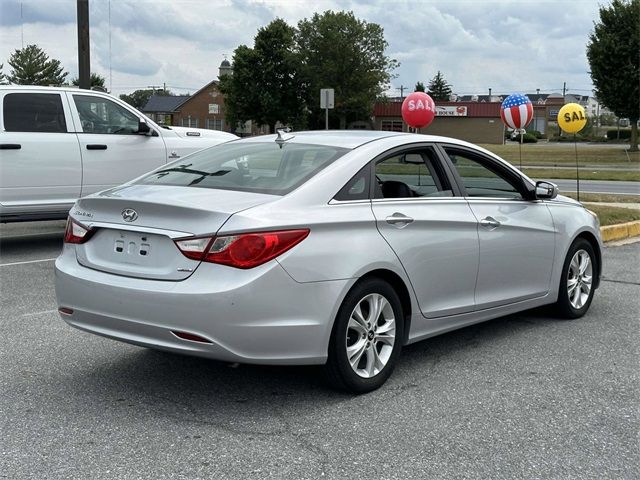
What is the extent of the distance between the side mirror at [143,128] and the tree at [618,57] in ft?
117

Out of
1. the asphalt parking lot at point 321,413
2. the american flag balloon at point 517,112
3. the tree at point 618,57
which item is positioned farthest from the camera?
the tree at point 618,57

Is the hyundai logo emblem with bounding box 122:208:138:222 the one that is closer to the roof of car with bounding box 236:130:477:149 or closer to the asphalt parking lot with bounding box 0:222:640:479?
the asphalt parking lot with bounding box 0:222:640:479

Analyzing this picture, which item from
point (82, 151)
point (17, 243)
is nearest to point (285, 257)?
point (82, 151)

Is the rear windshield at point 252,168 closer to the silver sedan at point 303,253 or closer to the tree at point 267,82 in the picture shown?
the silver sedan at point 303,253

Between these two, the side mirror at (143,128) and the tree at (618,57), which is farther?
the tree at (618,57)

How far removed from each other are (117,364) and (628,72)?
40136 millimetres

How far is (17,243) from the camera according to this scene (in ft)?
31.6

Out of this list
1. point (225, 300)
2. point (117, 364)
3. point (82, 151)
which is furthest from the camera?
point (82, 151)

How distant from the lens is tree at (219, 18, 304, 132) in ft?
251

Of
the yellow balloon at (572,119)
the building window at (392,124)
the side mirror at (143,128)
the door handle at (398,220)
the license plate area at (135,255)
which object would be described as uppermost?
the building window at (392,124)

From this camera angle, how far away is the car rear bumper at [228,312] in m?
3.57

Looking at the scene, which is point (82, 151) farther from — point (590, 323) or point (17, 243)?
point (590, 323)

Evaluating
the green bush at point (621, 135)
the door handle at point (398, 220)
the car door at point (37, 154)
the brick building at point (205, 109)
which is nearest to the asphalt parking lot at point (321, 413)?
the door handle at point (398, 220)

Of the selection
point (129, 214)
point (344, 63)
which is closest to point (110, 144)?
point (129, 214)
